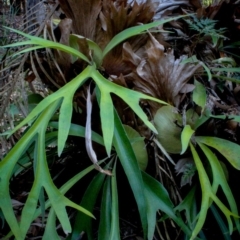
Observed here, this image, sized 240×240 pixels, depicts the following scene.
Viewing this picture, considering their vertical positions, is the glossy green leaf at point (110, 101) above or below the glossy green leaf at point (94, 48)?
below

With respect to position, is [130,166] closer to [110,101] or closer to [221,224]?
[110,101]

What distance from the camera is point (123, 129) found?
103cm

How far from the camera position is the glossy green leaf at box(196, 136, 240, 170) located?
3.51 feet

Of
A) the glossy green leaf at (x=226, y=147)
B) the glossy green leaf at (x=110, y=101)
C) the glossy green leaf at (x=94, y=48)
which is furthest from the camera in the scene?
the glossy green leaf at (x=94, y=48)

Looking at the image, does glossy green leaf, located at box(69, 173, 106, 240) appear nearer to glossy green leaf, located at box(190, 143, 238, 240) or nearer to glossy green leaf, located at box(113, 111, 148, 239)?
glossy green leaf, located at box(113, 111, 148, 239)

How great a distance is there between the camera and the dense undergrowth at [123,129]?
1.00 m

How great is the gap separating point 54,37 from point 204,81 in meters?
0.47

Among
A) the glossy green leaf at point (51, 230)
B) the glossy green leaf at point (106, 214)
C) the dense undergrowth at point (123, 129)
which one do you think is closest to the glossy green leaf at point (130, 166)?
the dense undergrowth at point (123, 129)

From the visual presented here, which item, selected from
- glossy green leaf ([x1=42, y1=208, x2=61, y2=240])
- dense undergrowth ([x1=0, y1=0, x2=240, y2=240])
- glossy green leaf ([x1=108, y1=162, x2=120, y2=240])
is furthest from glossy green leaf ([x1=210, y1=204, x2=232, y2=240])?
glossy green leaf ([x1=42, y1=208, x2=61, y2=240])

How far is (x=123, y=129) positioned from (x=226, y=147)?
283 millimetres

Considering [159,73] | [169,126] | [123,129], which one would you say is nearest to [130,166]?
[123,129]

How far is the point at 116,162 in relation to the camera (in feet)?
3.67

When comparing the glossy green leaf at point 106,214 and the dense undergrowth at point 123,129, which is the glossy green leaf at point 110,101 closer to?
the dense undergrowth at point 123,129

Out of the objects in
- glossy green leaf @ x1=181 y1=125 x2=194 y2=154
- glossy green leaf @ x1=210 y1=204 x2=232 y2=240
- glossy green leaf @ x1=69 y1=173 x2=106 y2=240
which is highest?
glossy green leaf @ x1=181 y1=125 x2=194 y2=154
